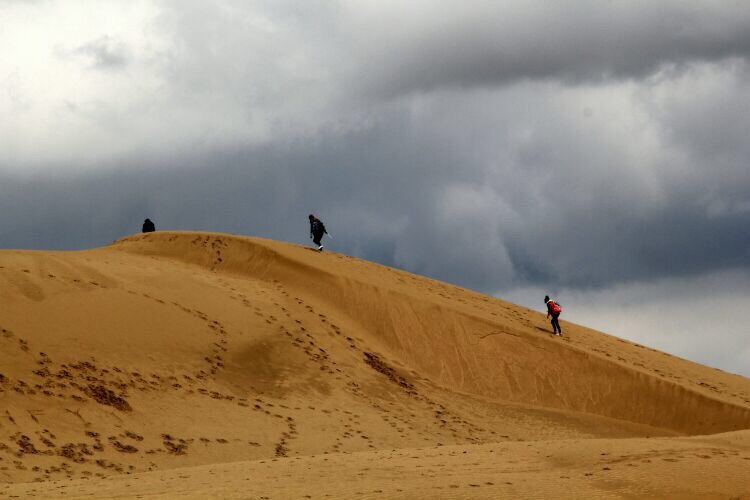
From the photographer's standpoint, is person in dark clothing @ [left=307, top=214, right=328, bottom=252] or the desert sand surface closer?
the desert sand surface

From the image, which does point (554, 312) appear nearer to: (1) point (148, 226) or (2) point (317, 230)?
(2) point (317, 230)

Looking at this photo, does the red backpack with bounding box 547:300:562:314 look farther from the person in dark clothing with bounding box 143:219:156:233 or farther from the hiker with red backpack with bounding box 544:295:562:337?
the person in dark clothing with bounding box 143:219:156:233

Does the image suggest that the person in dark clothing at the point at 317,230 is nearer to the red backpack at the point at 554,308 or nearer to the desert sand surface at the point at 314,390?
the desert sand surface at the point at 314,390

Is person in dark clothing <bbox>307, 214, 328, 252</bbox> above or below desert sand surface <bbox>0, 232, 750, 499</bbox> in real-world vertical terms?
above

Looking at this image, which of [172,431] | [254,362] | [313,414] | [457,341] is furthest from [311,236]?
[172,431]

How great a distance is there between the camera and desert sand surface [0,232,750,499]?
16.4 metres

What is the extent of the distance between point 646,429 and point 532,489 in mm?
17787

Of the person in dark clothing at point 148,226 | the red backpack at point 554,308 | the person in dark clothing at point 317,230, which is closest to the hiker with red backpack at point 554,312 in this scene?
the red backpack at point 554,308

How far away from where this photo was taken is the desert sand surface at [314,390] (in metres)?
16.4

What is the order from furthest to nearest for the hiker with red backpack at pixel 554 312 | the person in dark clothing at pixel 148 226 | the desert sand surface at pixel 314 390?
the person in dark clothing at pixel 148 226
the hiker with red backpack at pixel 554 312
the desert sand surface at pixel 314 390

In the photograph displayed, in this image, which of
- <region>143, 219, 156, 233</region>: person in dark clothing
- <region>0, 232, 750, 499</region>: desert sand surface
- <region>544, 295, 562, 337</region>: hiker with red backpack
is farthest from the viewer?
<region>143, 219, 156, 233</region>: person in dark clothing

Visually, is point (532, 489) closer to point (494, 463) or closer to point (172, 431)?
point (494, 463)

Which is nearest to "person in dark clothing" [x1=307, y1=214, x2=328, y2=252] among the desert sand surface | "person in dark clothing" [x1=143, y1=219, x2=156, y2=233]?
the desert sand surface

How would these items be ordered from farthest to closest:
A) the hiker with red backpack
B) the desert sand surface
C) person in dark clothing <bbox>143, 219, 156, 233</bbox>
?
1. person in dark clothing <bbox>143, 219, 156, 233</bbox>
2. the hiker with red backpack
3. the desert sand surface
